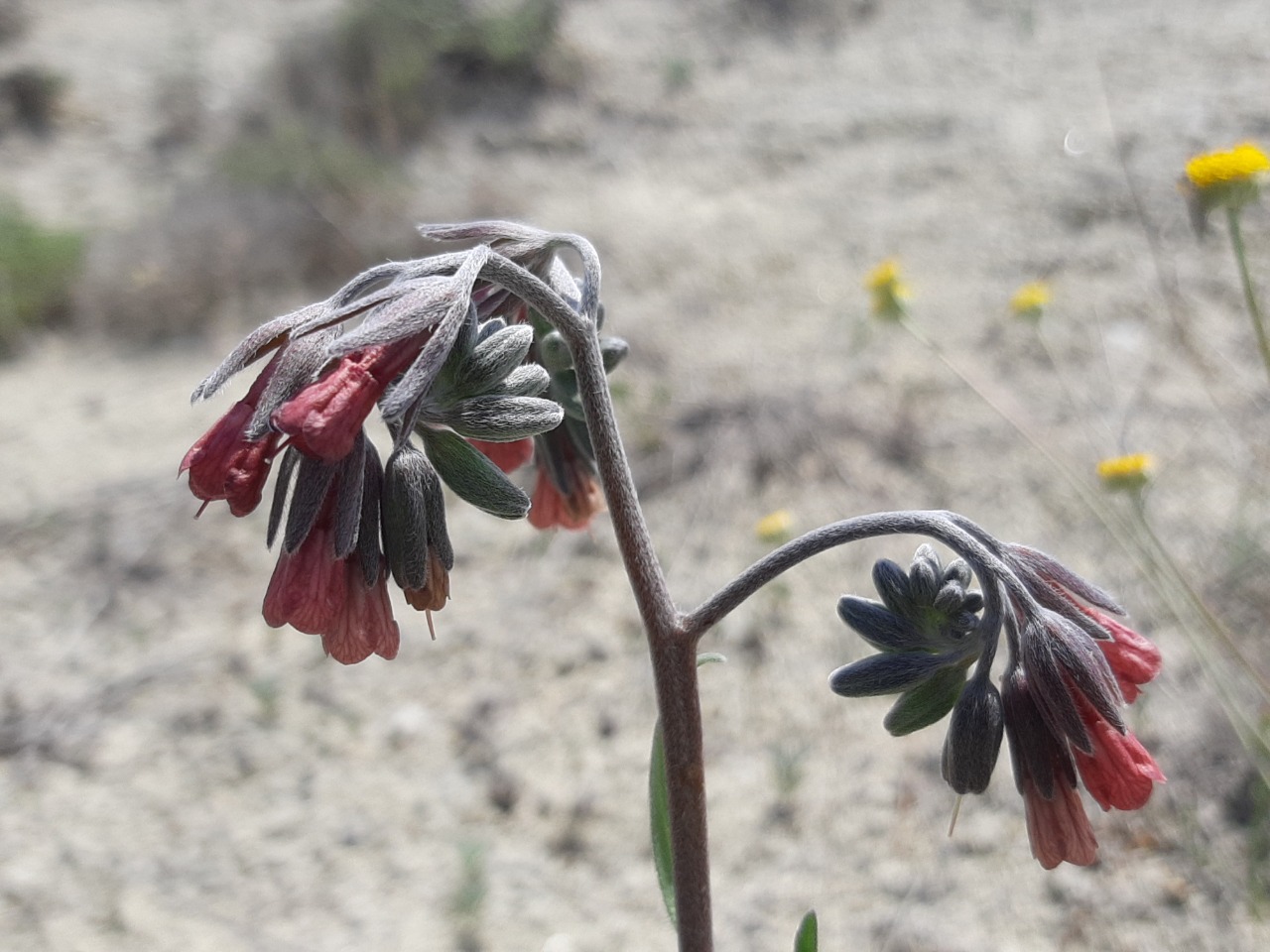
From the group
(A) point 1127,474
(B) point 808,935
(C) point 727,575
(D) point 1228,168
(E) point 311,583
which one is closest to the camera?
(E) point 311,583

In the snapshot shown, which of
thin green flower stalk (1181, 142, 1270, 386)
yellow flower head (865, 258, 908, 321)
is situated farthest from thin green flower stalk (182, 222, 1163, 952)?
yellow flower head (865, 258, 908, 321)

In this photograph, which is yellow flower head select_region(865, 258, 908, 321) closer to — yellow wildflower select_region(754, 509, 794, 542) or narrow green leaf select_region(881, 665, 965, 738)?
yellow wildflower select_region(754, 509, 794, 542)

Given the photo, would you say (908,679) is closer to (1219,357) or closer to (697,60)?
(1219,357)

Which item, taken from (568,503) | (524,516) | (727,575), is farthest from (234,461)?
(727,575)

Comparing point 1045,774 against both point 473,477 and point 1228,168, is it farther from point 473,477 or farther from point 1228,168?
point 1228,168

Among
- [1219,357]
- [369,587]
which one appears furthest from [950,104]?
[369,587]

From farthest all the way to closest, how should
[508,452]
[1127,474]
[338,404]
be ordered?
[1127,474], [508,452], [338,404]

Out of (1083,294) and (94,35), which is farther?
(94,35)
